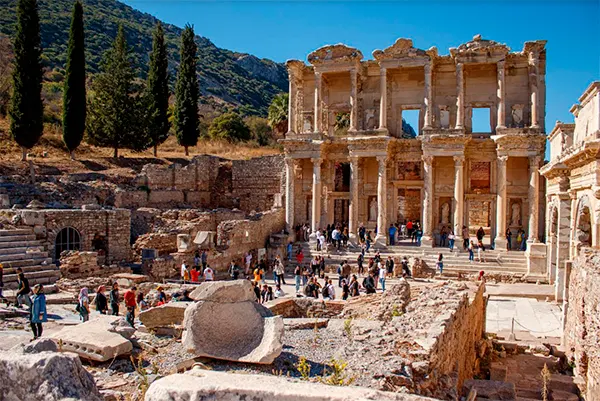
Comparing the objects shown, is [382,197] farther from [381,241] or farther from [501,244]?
[501,244]

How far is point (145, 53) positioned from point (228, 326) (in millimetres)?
89052

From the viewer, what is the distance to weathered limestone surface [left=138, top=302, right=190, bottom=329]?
33.4 ft

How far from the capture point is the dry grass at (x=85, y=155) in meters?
32.5

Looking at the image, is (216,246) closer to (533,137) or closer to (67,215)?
(67,215)

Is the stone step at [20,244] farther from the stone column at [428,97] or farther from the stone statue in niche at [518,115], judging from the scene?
the stone statue in niche at [518,115]

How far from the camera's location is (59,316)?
1339 cm

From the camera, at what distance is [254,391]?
3.44m

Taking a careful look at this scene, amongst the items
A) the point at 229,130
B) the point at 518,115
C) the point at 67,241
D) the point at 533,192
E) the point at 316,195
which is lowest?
the point at 67,241

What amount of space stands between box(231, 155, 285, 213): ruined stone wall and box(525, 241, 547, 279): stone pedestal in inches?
592

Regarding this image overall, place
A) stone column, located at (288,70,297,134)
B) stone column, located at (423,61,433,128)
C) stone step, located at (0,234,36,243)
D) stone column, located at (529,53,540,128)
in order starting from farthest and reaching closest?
stone column, located at (288,70,297,134)
stone column, located at (423,61,433,128)
stone column, located at (529,53,540,128)
stone step, located at (0,234,36,243)

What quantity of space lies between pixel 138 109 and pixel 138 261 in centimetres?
1682

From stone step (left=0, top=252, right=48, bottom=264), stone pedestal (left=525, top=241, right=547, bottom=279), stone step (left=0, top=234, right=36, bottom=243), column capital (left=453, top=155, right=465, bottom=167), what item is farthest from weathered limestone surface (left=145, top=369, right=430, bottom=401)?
column capital (left=453, top=155, right=465, bottom=167)

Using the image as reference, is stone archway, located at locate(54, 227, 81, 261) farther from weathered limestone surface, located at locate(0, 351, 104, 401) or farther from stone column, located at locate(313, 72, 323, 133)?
weathered limestone surface, located at locate(0, 351, 104, 401)

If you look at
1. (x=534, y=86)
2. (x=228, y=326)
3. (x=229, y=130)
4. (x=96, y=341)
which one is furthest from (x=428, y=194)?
(x=229, y=130)
